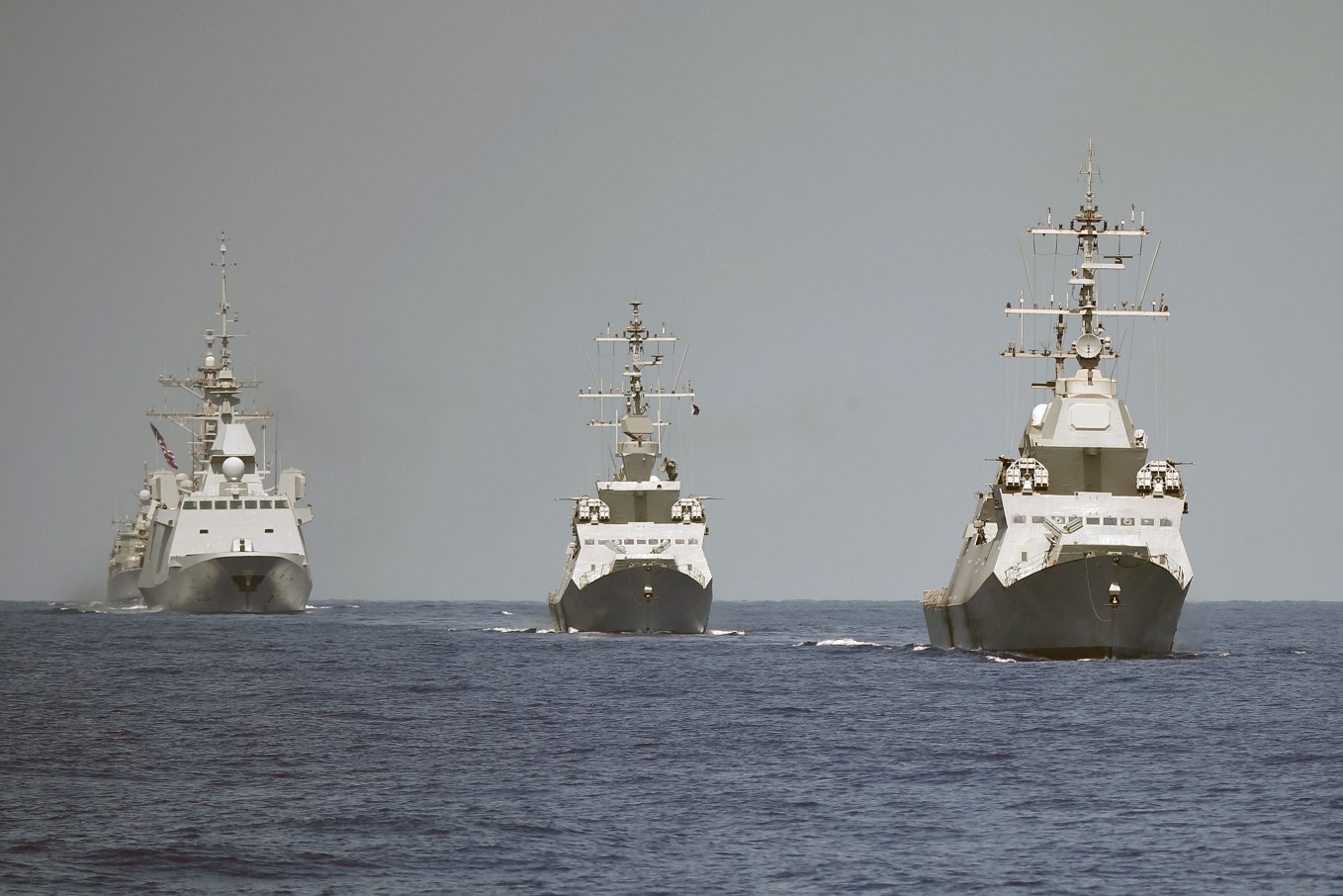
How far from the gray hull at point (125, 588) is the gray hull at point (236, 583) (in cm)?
3183

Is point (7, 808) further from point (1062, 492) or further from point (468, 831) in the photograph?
point (1062, 492)

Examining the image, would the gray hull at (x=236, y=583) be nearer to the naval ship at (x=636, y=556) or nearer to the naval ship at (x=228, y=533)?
the naval ship at (x=228, y=533)

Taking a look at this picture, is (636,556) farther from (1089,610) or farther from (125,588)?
(125,588)

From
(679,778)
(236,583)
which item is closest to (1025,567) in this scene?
(679,778)

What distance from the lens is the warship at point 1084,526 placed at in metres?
63.2

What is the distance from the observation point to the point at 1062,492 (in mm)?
68125

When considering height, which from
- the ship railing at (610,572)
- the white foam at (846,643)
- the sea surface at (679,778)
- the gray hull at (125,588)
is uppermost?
the ship railing at (610,572)

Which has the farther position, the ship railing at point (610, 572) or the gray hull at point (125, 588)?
the gray hull at point (125, 588)

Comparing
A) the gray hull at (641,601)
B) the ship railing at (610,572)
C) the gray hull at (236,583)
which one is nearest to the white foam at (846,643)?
the gray hull at (641,601)

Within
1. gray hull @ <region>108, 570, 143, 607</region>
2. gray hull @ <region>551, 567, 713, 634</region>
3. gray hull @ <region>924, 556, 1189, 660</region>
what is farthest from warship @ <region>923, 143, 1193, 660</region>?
gray hull @ <region>108, 570, 143, 607</region>

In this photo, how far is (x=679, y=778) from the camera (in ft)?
131

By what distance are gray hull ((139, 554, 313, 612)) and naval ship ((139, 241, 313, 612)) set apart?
0.06 metres

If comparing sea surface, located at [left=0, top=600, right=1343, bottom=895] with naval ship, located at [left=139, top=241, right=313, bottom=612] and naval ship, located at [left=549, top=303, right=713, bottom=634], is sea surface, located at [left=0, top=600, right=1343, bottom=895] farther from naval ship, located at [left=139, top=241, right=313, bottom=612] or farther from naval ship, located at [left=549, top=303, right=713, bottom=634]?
naval ship, located at [left=139, top=241, right=313, bottom=612]

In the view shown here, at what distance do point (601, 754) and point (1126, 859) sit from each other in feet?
50.7
